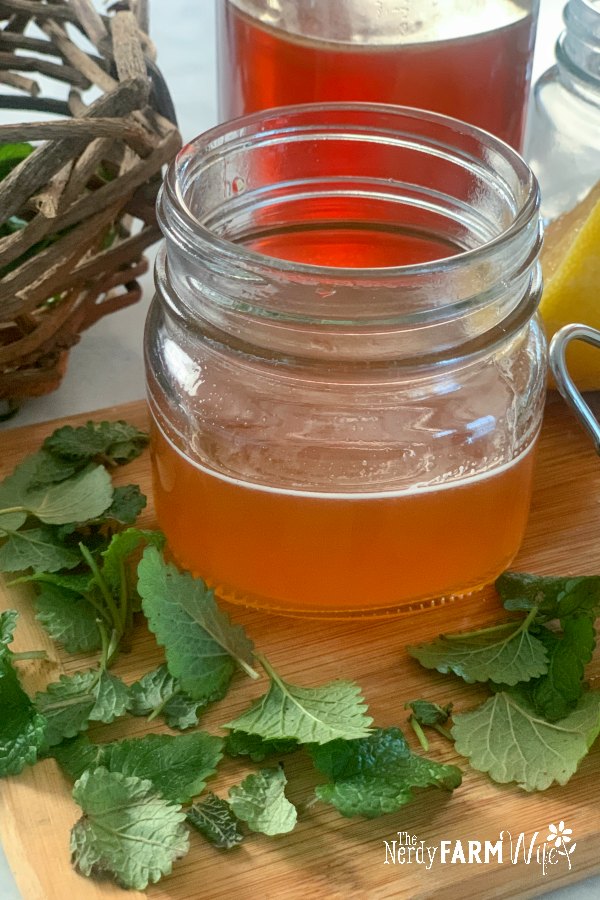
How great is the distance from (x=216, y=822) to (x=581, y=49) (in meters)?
0.69

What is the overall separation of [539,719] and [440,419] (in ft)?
0.63

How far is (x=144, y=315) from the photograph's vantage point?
3.91 feet

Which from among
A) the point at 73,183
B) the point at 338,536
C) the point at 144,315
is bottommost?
the point at 144,315

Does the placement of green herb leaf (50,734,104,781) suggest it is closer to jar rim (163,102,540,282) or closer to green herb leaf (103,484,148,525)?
green herb leaf (103,484,148,525)

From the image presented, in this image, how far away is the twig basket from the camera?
2.84 feet

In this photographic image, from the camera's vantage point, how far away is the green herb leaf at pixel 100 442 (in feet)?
3.06

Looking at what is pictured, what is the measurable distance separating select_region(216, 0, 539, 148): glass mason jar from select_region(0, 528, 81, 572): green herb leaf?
42 cm

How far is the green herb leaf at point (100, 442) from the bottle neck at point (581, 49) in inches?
18.5

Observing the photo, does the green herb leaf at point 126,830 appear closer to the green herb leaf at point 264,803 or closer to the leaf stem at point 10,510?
the green herb leaf at point 264,803

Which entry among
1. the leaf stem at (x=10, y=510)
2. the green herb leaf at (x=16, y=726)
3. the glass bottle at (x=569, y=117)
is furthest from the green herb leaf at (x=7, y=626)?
the glass bottle at (x=569, y=117)

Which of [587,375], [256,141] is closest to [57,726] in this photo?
[256,141]

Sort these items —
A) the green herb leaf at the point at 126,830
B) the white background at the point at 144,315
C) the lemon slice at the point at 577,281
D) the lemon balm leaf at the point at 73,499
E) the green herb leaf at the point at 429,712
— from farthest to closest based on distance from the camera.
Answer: the white background at the point at 144,315, the lemon slice at the point at 577,281, the lemon balm leaf at the point at 73,499, the green herb leaf at the point at 429,712, the green herb leaf at the point at 126,830

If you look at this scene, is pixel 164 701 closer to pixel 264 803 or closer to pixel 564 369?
pixel 264 803


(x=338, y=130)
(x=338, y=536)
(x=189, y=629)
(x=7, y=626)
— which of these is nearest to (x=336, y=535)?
(x=338, y=536)
